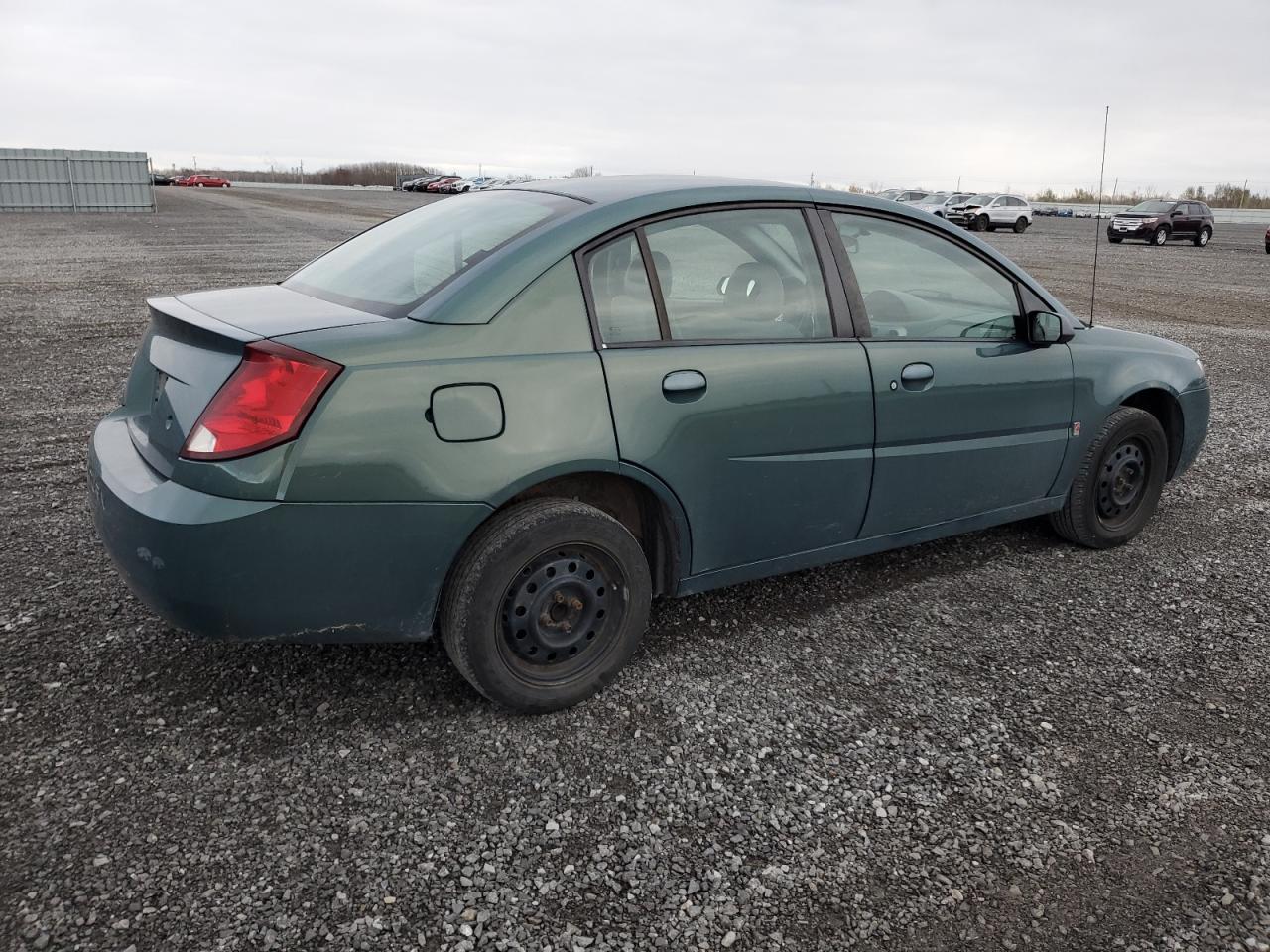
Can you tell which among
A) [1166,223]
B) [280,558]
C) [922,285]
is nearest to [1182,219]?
[1166,223]

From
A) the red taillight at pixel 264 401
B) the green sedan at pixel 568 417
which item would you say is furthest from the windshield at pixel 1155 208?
the red taillight at pixel 264 401

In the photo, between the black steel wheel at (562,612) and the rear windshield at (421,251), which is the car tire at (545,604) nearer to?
the black steel wheel at (562,612)

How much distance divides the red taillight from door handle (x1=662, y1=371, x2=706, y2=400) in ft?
3.26

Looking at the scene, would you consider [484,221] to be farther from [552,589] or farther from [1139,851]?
[1139,851]

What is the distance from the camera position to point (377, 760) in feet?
9.30

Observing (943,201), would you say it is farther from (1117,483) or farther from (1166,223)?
(1117,483)

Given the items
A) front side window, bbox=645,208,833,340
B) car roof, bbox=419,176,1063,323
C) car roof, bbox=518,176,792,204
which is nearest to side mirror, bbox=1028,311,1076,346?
car roof, bbox=419,176,1063,323

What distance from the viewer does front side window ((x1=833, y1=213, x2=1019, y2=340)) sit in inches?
143

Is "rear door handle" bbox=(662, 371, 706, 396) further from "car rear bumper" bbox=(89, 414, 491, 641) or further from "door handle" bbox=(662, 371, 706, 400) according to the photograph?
"car rear bumper" bbox=(89, 414, 491, 641)

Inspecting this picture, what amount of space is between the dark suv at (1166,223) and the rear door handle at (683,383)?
3329 cm

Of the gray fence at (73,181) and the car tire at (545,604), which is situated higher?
the gray fence at (73,181)

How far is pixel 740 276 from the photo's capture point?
3.40 meters

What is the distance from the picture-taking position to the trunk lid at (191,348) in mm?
2717

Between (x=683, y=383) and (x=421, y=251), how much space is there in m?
1.04
